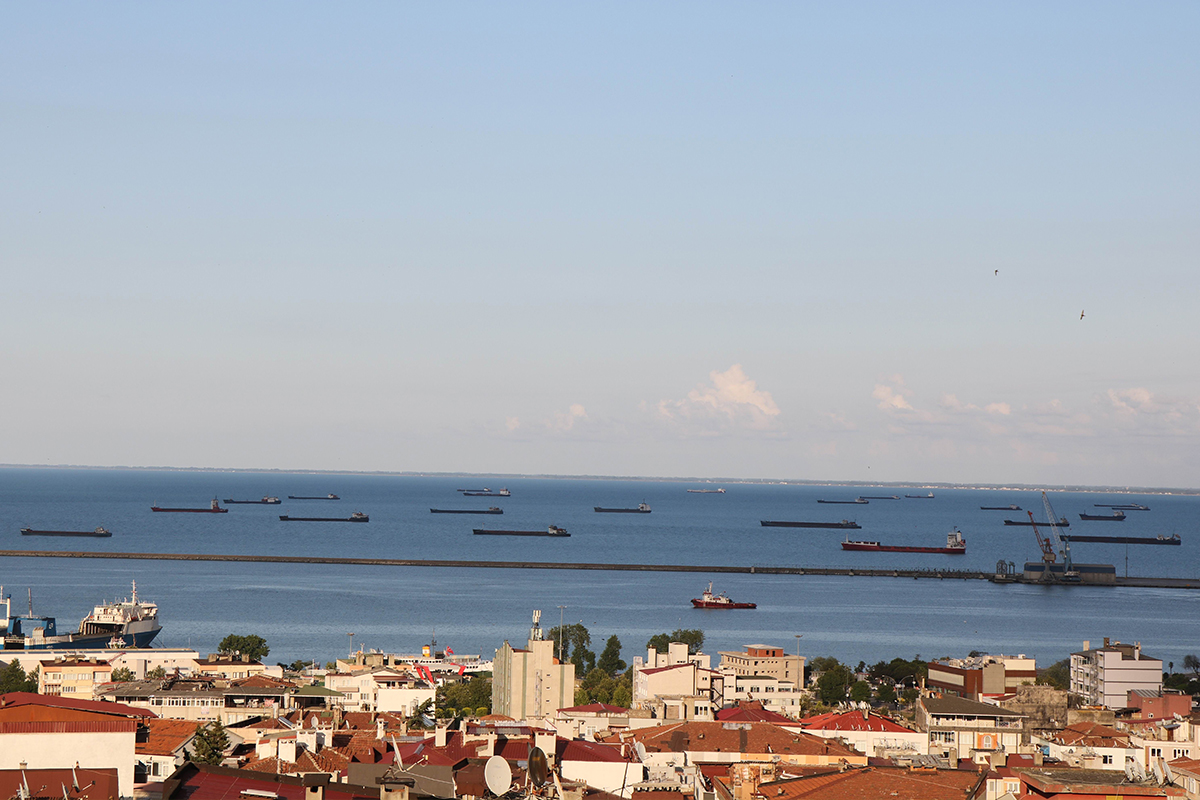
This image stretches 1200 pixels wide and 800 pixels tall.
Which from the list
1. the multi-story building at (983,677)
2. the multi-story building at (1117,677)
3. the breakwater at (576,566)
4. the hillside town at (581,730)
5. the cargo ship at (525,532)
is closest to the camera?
the hillside town at (581,730)

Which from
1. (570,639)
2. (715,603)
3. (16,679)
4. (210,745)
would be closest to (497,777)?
(210,745)

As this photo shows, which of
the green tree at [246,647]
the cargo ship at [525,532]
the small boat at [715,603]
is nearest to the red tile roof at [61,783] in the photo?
the green tree at [246,647]

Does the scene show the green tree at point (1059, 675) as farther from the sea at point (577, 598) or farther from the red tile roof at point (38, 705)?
the red tile roof at point (38, 705)

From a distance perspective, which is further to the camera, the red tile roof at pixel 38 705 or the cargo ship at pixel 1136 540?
the cargo ship at pixel 1136 540

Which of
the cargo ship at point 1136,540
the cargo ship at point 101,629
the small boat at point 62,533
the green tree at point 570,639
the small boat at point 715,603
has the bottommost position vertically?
the cargo ship at point 101,629

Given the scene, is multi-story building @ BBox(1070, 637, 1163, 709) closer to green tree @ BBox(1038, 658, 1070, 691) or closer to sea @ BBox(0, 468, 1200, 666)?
green tree @ BBox(1038, 658, 1070, 691)

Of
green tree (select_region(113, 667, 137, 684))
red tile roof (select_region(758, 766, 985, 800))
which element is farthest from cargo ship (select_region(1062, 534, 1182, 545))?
red tile roof (select_region(758, 766, 985, 800))
